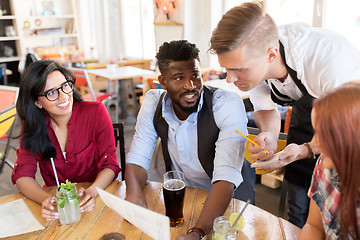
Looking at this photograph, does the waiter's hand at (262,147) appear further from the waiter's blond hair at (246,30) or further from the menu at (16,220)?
the menu at (16,220)

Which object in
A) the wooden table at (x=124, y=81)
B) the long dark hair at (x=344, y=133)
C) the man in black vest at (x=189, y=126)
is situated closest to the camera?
the long dark hair at (x=344, y=133)

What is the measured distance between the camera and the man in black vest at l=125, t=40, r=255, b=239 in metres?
1.40

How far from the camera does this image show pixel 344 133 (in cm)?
73

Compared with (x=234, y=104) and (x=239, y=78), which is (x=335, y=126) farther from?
→ (x=234, y=104)

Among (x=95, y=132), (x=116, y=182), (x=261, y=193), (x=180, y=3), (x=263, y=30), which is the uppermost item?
(x=180, y=3)

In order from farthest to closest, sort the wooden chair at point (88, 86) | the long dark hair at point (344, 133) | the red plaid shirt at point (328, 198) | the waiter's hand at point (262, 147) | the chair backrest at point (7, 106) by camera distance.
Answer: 1. the wooden chair at point (88, 86)
2. the chair backrest at point (7, 106)
3. the waiter's hand at point (262, 147)
4. the red plaid shirt at point (328, 198)
5. the long dark hair at point (344, 133)

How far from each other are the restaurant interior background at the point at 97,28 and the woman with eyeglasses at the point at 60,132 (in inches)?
124

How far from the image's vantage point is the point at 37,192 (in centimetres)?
137

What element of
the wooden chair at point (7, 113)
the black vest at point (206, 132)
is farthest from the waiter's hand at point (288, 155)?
the wooden chair at point (7, 113)

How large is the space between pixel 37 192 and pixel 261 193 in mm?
2072

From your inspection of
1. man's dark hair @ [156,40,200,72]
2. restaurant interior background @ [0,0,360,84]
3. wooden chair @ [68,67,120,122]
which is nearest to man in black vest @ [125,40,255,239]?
man's dark hair @ [156,40,200,72]

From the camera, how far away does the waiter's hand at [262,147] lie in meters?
1.28

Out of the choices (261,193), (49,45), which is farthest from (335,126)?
(49,45)

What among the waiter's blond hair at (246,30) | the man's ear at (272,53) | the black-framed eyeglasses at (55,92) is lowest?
the black-framed eyeglasses at (55,92)
